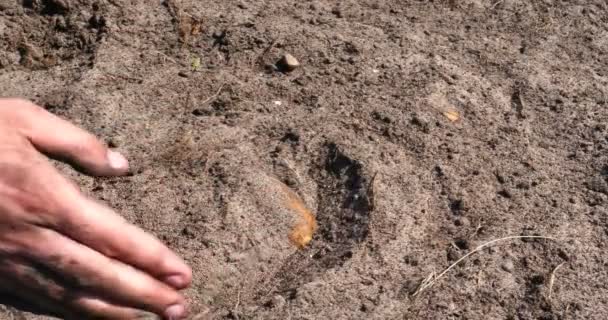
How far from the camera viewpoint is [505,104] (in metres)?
2.88

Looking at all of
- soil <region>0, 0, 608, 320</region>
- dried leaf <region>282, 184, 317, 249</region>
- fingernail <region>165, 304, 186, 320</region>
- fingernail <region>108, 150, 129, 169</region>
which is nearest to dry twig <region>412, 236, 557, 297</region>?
soil <region>0, 0, 608, 320</region>

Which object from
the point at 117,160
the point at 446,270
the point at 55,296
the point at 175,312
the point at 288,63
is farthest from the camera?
the point at 288,63

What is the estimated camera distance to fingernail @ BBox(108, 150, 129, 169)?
2.44 metres

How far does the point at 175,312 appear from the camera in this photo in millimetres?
2094

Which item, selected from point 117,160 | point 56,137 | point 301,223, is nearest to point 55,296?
point 56,137

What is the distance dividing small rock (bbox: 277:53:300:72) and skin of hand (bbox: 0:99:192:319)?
1022mm

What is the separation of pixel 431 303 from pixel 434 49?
109 cm

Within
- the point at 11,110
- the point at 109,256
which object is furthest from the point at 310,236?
the point at 11,110

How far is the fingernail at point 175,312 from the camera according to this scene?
207cm

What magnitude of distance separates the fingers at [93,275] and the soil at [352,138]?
0.27 metres

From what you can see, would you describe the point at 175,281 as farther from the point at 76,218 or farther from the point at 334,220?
the point at 334,220

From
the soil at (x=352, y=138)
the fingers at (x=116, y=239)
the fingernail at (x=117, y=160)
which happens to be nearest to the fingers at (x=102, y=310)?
the fingers at (x=116, y=239)

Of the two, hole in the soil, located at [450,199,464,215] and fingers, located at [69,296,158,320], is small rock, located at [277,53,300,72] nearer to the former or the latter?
hole in the soil, located at [450,199,464,215]

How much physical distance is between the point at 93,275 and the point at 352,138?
40.7 inches
